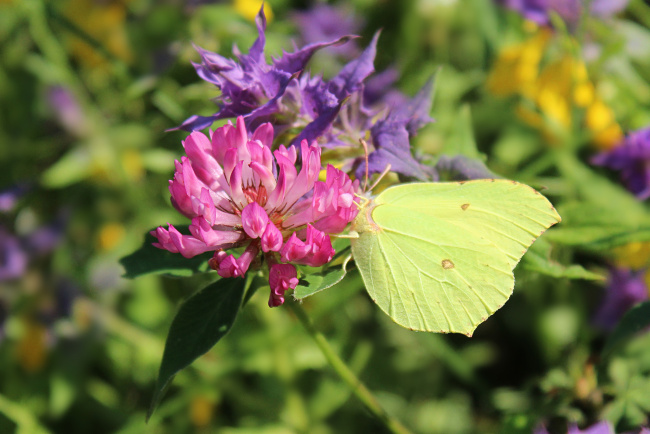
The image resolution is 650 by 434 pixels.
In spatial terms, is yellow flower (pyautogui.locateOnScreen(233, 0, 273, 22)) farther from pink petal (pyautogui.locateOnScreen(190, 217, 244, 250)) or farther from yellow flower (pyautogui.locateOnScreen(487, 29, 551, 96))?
pink petal (pyautogui.locateOnScreen(190, 217, 244, 250))

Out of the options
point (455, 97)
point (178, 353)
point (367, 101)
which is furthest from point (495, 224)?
point (455, 97)

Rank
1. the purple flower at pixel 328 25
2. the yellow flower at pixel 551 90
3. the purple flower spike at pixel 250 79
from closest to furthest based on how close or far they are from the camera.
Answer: the purple flower spike at pixel 250 79, the yellow flower at pixel 551 90, the purple flower at pixel 328 25

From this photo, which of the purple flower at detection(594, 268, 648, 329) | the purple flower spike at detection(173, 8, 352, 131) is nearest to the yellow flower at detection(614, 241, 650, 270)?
the purple flower at detection(594, 268, 648, 329)

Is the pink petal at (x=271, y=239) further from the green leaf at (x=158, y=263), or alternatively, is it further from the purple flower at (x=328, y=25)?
the purple flower at (x=328, y=25)

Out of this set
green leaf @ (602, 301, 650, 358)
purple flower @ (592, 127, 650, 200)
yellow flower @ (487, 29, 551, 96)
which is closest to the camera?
green leaf @ (602, 301, 650, 358)

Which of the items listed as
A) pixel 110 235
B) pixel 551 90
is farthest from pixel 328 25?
pixel 110 235

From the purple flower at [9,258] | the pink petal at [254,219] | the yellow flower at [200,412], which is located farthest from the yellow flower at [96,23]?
the pink petal at [254,219]

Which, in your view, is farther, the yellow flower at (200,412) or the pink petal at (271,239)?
the yellow flower at (200,412)

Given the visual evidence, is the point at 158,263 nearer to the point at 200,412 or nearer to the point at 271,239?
the point at 271,239
